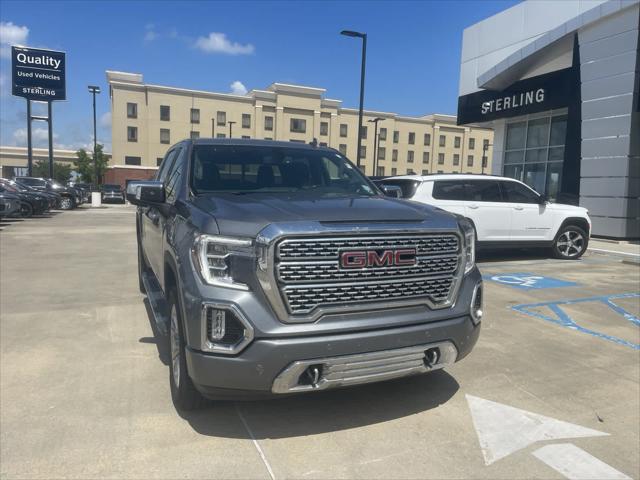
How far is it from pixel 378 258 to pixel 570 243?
9.43 meters

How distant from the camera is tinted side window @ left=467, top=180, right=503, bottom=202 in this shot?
9.88 metres

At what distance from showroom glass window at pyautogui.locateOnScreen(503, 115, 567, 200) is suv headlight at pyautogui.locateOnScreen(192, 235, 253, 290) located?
705 inches

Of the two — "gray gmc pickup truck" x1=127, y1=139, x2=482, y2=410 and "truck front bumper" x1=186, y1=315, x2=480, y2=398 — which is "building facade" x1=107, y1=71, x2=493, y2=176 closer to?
"gray gmc pickup truck" x1=127, y1=139, x2=482, y2=410

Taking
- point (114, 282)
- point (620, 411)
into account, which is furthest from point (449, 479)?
point (114, 282)

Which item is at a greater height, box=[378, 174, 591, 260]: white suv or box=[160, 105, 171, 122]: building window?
box=[160, 105, 171, 122]: building window

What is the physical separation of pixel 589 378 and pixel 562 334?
1.25 m

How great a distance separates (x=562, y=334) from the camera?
212 inches

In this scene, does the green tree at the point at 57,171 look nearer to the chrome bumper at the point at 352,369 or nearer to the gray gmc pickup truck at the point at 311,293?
the gray gmc pickup truck at the point at 311,293

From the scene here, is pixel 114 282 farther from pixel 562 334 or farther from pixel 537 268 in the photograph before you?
pixel 537 268

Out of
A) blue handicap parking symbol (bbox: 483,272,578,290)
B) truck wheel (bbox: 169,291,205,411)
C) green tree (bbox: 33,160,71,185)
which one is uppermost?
green tree (bbox: 33,160,71,185)

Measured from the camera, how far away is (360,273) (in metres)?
2.95

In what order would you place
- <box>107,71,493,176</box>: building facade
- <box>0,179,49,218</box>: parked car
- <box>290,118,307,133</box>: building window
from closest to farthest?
<box>0,179,49,218</box>: parked car → <box>107,71,493,176</box>: building facade → <box>290,118,307,133</box>: building window

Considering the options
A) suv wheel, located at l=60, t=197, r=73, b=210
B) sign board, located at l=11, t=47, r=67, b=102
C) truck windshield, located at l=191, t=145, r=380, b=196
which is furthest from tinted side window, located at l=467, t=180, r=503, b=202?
sign board, located at l=11, t=47, r=67, b=102

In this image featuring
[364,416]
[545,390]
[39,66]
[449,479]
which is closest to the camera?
[449,479]
